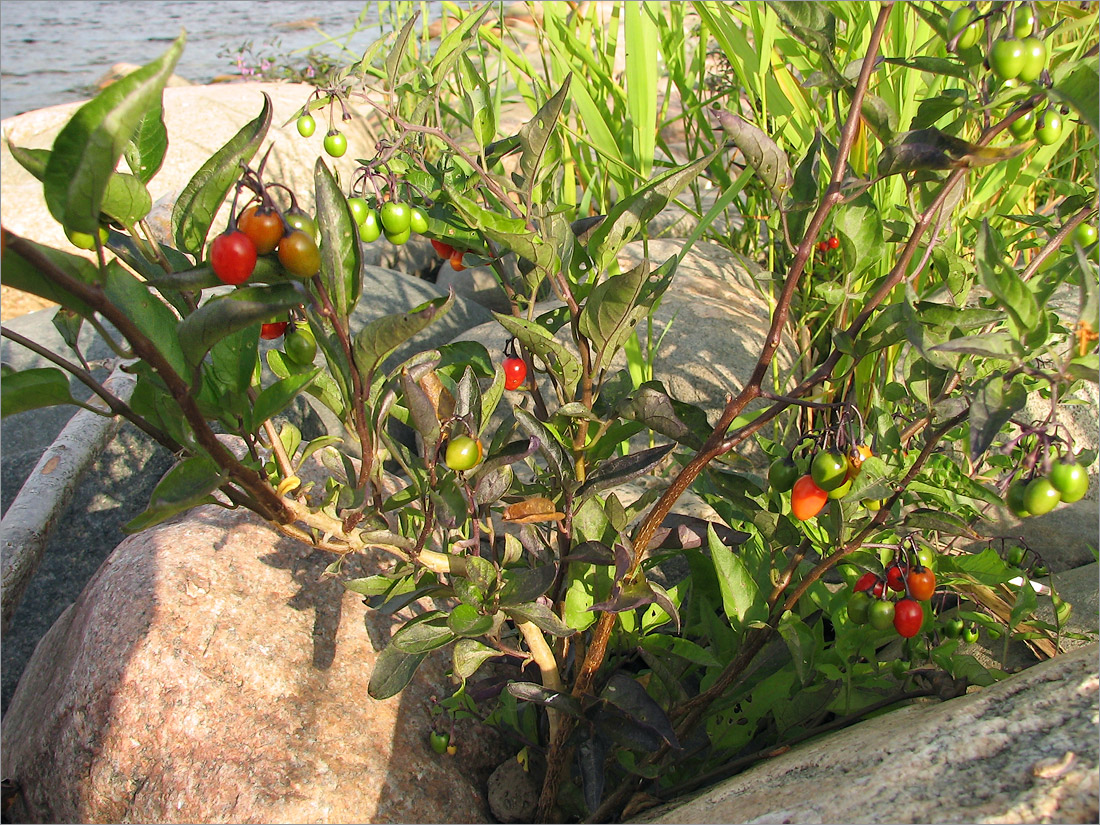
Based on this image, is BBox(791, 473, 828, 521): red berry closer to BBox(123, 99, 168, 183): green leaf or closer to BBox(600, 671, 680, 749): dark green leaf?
→ BBox(600, 671, 680, 749): dark green leaf

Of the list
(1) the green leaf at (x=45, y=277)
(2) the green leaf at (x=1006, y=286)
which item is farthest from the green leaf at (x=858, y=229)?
(1) the green leaf at (x=45, y=277)

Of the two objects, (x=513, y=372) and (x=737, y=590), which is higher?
(x=513, y=372)

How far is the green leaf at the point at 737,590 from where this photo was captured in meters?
1.20

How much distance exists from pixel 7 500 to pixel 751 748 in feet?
8.13

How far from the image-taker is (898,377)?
7.77 ft

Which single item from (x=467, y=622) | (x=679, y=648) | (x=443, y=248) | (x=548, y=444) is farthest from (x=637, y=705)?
(x=443, y=248)

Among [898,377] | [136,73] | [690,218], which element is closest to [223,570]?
[136,73]

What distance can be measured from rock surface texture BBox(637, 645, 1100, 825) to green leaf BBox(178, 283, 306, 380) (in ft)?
2.43

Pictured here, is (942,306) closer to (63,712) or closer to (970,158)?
(970,158)

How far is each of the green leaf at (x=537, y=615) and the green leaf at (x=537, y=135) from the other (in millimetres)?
574

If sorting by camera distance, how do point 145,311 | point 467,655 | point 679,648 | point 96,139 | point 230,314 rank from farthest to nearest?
1. point 679,648
2. point 467,655
3. point 145,311
4. point 230,314
5. point 96,139

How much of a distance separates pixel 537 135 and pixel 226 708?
1.06m

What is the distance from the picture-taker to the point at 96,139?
0.60 meters

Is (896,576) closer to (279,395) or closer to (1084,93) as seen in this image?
(1084,93)
